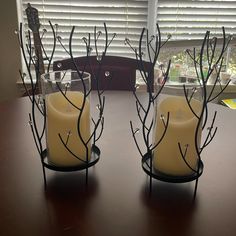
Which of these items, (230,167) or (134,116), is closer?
(230,167)

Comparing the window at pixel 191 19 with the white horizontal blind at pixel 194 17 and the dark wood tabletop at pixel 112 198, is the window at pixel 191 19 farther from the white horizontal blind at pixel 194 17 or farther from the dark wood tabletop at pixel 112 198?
the dark wood tabletop at pixel 112 198

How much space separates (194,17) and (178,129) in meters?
1.76

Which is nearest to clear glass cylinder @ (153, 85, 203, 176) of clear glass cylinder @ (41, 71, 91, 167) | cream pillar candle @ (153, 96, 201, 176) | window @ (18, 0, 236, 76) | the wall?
cream pillar candle @ (153, 96, 201, 176)

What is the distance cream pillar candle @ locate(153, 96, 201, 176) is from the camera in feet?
2.21

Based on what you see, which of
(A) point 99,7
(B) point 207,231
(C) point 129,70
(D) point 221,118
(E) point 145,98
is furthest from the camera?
(A) point 99,7

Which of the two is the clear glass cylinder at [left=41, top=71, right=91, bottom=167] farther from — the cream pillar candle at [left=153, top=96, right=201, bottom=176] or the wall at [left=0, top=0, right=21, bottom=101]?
the wall at [left=0, top=0, right=21, bottom=101]

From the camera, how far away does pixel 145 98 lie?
1341 millimetres

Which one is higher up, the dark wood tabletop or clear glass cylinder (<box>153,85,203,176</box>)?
clear glass cylinder (<box>153,85,203,176</box>)

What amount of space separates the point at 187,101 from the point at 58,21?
5.94 ft

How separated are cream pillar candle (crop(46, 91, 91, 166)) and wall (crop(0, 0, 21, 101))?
1644 millimetres

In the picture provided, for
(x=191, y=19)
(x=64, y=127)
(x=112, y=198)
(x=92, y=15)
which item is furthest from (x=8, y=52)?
(x=112, y=198)

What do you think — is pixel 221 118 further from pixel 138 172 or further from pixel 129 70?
pixel 129 70

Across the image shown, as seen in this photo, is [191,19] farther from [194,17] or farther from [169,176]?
[169,176]

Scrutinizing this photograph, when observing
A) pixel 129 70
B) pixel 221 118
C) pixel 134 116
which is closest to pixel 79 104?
pixel 134 116
